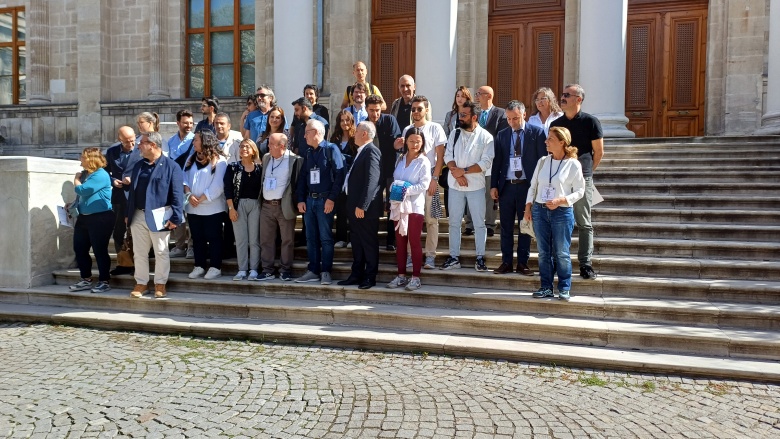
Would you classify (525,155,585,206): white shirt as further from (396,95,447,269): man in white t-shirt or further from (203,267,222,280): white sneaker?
(203,267,222,280): white sneaker

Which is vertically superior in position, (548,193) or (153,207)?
(548,193)

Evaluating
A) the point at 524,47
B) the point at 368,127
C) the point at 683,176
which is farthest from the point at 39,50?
the point at 683,176

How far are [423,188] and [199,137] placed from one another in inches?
112

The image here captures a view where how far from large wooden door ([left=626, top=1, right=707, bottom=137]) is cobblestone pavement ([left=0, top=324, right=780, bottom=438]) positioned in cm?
945

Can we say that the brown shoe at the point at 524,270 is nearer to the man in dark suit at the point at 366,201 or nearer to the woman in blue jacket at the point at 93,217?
the man in dark suit at the point at 366,201

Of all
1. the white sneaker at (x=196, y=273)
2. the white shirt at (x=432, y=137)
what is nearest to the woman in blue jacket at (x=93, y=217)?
the white sneaker at (x=196, y=273)

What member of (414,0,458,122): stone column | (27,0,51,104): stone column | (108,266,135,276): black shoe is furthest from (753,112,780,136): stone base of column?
(27,0,51,104): stone column

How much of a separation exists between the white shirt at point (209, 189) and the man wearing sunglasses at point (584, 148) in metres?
3.92

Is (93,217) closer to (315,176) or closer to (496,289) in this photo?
(315,176)

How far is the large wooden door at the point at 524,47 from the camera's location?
13.6 m

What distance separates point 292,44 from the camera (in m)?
13.1

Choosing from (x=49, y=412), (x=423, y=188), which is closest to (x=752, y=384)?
(x=423, y=188)

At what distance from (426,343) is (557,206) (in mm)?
1818

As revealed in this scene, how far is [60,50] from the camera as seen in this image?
17.1 meters
